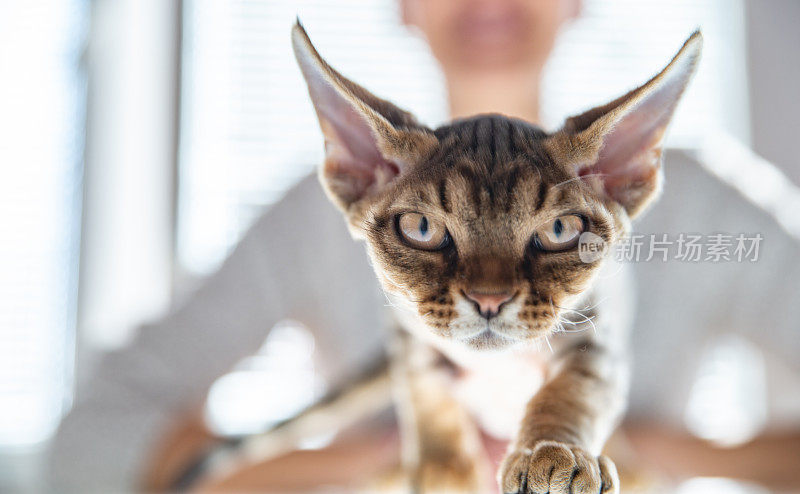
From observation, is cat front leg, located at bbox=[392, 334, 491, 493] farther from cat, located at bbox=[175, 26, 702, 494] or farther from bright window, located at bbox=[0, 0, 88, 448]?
bright window, located at bbox=[0, 0, 88, 448]

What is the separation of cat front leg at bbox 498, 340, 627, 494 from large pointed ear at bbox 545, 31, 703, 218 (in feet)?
0.37

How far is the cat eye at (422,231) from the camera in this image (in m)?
0.26

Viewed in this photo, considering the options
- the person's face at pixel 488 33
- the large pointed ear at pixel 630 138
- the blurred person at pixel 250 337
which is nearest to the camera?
the large pointed ear at pixel 630 138

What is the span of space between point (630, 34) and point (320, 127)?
0.40 meters

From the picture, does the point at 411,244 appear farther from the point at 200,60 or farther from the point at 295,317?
the point at 295,317

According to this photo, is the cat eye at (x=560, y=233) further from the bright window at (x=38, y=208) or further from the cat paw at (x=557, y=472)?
the bright window at (x=38, y=208)

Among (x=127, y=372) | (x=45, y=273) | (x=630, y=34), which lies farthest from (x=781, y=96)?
(x=45, y=273)

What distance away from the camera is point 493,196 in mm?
253

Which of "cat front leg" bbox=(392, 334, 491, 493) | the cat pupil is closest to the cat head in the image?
the cat pupil

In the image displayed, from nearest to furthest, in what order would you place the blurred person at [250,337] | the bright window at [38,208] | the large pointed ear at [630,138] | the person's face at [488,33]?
the large pointed ear at [630,138], the person's face at [488,33], the blurred person at [250,337], the bright window at [38,208]

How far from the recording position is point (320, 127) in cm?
28

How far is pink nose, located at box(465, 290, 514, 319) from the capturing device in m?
0.25

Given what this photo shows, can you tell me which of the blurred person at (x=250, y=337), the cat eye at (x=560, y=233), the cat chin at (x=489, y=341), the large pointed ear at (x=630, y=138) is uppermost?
the large pointed ear at (x=630, y=138)

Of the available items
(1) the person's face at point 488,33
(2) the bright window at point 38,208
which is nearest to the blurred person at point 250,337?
(2) the bright window at point 38,208
